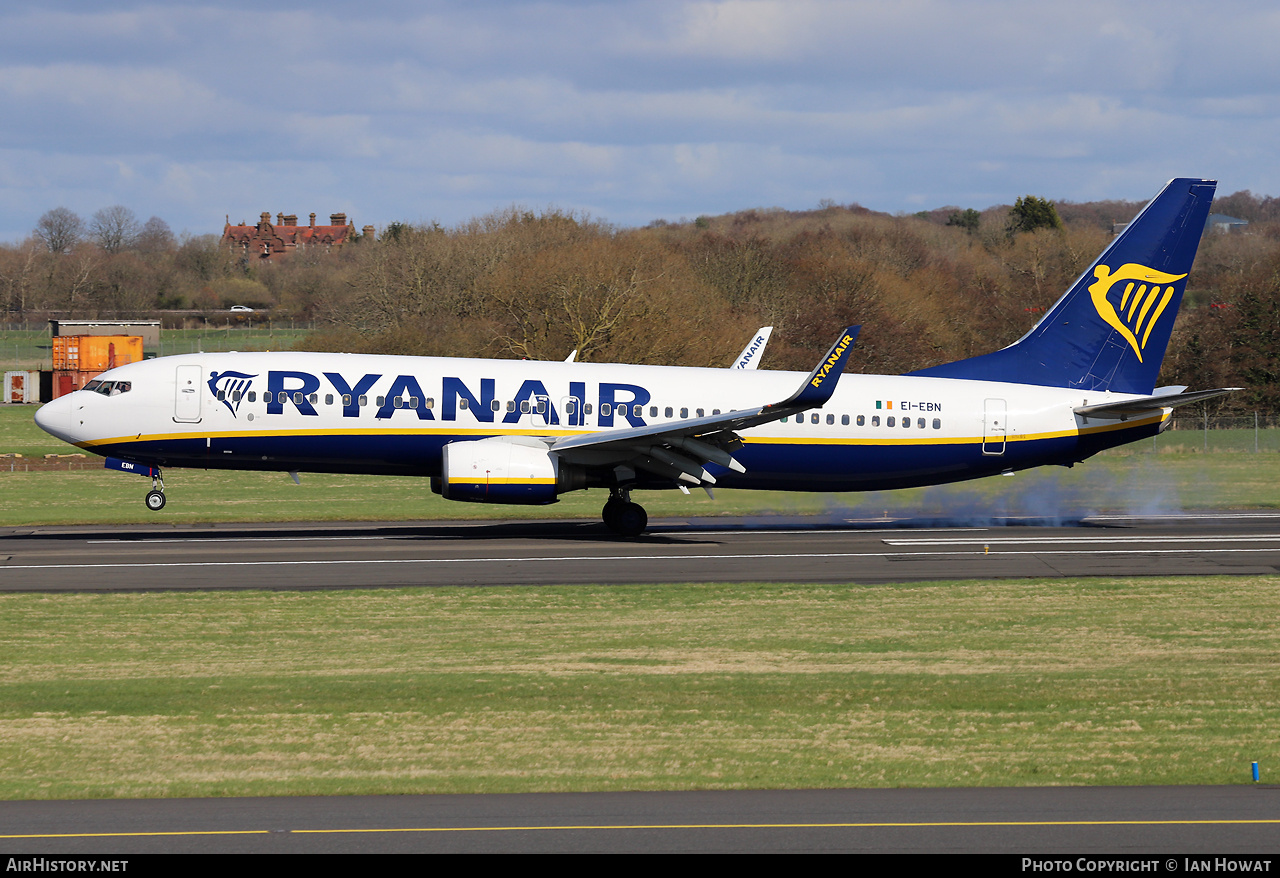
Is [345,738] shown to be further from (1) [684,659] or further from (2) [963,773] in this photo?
(2) [963,773]

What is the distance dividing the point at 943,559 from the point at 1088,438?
331 inches

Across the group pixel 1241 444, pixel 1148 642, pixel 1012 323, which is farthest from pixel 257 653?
pixel 1012 323

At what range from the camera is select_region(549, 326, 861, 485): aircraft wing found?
98.8 ft

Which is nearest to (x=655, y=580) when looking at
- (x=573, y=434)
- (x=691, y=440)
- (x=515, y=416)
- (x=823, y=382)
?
(x=691, y=440)

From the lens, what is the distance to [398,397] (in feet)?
107

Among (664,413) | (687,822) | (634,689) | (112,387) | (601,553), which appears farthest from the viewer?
(664,413)

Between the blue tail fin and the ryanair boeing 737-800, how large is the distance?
58mm

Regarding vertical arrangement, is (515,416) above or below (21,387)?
below

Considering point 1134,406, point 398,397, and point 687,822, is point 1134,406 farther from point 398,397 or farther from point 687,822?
point 687,822

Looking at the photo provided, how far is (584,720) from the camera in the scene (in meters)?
16.0

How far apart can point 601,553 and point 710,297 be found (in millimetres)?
60104

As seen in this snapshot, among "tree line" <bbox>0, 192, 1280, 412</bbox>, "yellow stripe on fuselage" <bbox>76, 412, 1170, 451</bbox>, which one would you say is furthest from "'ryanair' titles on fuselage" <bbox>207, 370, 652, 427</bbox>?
"tree line" <bbox>0, 192, 1280, 412</bbox>

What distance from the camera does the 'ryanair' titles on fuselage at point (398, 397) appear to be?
106 ft

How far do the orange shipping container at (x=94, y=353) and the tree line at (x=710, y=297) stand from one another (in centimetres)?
1505
